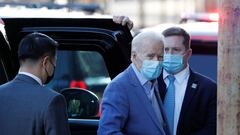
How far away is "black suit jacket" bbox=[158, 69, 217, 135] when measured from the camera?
5.28 meters

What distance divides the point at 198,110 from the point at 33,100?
4.79ft

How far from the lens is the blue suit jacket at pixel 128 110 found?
4.69 m

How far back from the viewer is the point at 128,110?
475 cm

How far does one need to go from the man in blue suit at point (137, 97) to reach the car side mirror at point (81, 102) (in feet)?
2.07

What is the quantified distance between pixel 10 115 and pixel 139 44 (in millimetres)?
945

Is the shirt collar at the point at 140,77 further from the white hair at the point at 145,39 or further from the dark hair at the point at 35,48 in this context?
the dark hair at the point at 35,48

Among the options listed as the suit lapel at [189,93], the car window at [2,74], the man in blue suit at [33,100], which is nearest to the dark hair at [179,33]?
the suit lapel at [189,93]

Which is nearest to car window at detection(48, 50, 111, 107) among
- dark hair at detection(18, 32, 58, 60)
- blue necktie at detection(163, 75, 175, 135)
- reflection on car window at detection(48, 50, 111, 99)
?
reflection on car window at detection(48, 50, 111, 99)

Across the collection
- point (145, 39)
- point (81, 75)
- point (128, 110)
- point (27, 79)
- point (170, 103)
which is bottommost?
point (81, 75)

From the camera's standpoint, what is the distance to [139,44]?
480 centimetres

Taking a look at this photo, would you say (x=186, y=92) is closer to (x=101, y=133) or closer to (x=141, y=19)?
(x=101, y=133)

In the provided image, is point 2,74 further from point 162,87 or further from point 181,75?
point 181,75

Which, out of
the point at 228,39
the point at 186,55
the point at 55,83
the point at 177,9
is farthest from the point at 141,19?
the point at 228,39

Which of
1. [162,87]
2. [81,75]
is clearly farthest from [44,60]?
[81,75]
